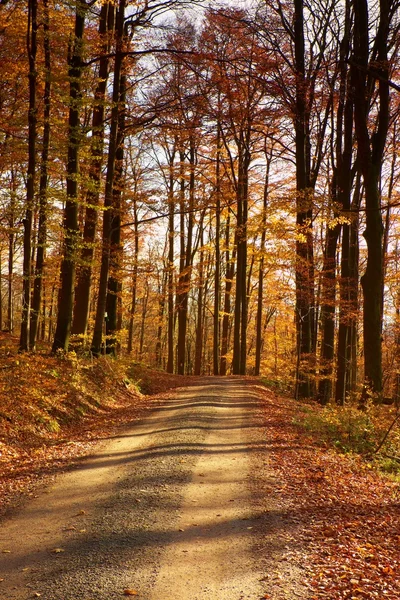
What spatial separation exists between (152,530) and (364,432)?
682cm

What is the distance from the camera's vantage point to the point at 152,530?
17.1ft

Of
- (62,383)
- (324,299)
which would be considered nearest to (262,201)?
(324,299)

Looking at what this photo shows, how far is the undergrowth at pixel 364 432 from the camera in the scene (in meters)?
9.52

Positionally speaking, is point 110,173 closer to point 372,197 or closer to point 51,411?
point 372,197

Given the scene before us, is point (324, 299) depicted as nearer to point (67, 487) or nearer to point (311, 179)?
point (311, 179)

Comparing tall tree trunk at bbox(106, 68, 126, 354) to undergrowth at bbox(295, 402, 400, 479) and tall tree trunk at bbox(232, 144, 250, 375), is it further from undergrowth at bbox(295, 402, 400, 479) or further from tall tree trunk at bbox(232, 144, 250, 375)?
undergrowth at bbox(295, 402, 400, 479)

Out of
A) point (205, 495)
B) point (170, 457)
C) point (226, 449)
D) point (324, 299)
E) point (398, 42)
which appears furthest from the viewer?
point (324, 299)

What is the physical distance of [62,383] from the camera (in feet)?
38.9

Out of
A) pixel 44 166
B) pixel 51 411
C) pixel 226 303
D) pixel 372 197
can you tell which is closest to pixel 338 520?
pixel 51 411

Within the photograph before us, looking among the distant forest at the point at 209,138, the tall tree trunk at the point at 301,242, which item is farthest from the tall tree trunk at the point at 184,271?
the tall tree trunk at the point at 301,242

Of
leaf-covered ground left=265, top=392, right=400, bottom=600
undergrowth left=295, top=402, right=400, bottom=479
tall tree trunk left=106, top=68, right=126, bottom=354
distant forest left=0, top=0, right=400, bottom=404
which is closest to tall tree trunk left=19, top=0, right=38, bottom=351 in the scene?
distant forest left=0, top=0, right=400, bottom=404

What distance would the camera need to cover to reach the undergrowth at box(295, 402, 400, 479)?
952cm

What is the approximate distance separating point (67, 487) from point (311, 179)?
1595cm

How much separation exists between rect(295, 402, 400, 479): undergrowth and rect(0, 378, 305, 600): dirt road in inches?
89.3
